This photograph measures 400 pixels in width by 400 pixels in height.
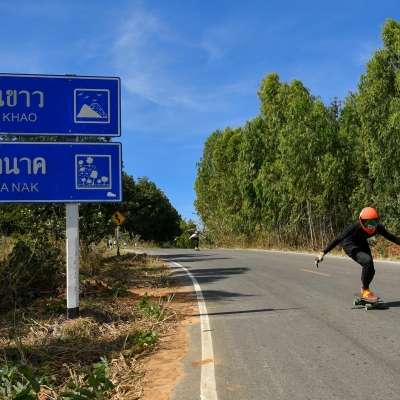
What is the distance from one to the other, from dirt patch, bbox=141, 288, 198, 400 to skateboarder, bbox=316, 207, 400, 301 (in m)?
3.01

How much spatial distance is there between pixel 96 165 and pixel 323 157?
71.8 ft

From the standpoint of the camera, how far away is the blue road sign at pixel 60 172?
325 inches

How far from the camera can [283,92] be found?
1437 inches

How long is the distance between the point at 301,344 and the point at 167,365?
5.74ft

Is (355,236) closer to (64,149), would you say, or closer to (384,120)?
(64,149)

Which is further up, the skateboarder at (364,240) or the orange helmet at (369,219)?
the orange helmet at (369,219)

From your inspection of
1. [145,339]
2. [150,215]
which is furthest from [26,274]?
[150,215]

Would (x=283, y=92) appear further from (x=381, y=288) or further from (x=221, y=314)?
(x=221, y=314)

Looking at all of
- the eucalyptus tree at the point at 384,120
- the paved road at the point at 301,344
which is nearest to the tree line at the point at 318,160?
the eucalyptus tree at the point at 384,120

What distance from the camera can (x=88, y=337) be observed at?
7.23m

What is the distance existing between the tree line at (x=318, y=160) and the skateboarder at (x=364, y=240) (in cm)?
1461

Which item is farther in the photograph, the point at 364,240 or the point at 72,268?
the point at 364,240

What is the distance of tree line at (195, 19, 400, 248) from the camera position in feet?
77.6

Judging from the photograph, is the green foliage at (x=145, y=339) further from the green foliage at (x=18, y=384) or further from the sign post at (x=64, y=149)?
the green foliage at (x=18, y=384)
